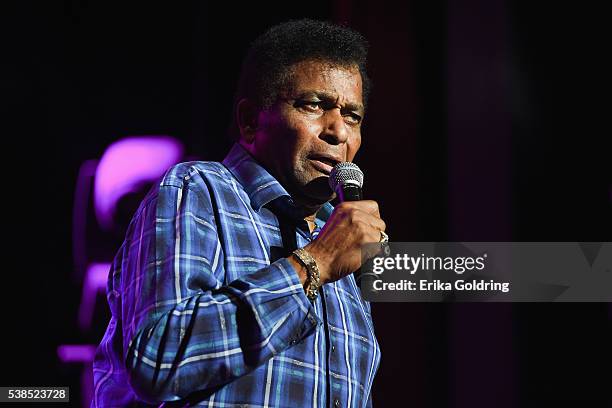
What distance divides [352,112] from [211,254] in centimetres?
62

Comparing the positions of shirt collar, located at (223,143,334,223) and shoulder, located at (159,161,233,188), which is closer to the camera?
shoulder, located at (159,161,233,188)

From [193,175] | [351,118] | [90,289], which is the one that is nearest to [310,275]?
[193,175]

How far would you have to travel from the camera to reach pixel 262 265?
4.63ft

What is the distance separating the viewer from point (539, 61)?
287 centimetres

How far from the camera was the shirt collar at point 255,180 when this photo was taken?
1574 mm

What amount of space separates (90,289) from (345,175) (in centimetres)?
204

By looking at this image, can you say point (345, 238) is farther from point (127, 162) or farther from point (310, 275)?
point (127, 162)

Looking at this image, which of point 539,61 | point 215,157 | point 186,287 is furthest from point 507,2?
point 186,287

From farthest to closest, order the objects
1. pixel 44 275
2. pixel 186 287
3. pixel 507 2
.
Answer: pixel 44 275
pixel 507 2
pixel 186 287

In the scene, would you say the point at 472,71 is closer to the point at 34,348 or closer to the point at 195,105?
the point at 195,105

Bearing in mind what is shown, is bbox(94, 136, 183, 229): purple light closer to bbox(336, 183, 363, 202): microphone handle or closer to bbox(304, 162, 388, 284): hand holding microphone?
bbox(336, 183, 363, 202): microphone handle

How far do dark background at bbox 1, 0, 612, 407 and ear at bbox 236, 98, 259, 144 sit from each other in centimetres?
126

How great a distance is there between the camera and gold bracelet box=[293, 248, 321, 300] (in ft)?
4.19

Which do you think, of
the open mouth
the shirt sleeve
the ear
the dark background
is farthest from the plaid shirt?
the dark background
